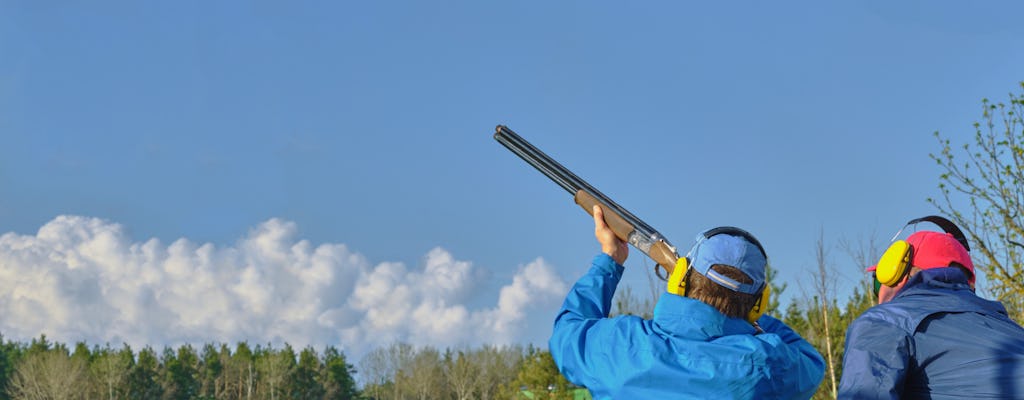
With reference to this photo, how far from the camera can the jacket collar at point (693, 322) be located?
10.1 ft

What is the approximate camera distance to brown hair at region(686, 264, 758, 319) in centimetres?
317

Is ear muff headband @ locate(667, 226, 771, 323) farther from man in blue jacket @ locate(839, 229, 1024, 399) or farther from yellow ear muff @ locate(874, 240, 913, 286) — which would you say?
yellow ear muff @ locate(874, 240, 913, 286)

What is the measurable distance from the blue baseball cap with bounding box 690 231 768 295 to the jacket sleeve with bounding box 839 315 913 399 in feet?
1.77

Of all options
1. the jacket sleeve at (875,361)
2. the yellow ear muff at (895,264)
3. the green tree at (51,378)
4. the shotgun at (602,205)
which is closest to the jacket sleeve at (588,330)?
the jacket sleeve at (875,361)

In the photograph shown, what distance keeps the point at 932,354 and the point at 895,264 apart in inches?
18.8

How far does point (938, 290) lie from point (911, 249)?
0.23 m

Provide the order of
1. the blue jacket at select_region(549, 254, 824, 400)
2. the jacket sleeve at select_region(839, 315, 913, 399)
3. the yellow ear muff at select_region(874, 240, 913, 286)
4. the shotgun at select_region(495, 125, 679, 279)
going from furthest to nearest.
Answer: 1. the shotgun at select_region(495, 125, 679, 279)
2. the yellow ear muff at select_region(874, 240, 913, 286)
3. the jacket sleeve at select_region(839, 315, 913, 399)
4. the blue jacket at select_region(549, 254, 824, 400)

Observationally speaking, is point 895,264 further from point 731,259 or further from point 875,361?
point 731,259

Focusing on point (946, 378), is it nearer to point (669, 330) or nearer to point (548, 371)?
point (669, 330)

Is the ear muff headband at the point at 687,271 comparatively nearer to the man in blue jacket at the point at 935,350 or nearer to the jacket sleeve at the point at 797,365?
the jacket sleeve at the point at 797,365

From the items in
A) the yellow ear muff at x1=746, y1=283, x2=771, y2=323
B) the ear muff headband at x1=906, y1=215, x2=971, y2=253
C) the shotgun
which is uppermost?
the shotgun

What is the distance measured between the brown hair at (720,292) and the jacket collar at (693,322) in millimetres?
31

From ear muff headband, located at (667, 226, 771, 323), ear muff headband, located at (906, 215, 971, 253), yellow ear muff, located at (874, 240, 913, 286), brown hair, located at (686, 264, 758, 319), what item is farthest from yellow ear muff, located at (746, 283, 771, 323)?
ear muff headband, located at (906, 215, 971, 253)

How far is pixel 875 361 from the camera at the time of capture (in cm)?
347
